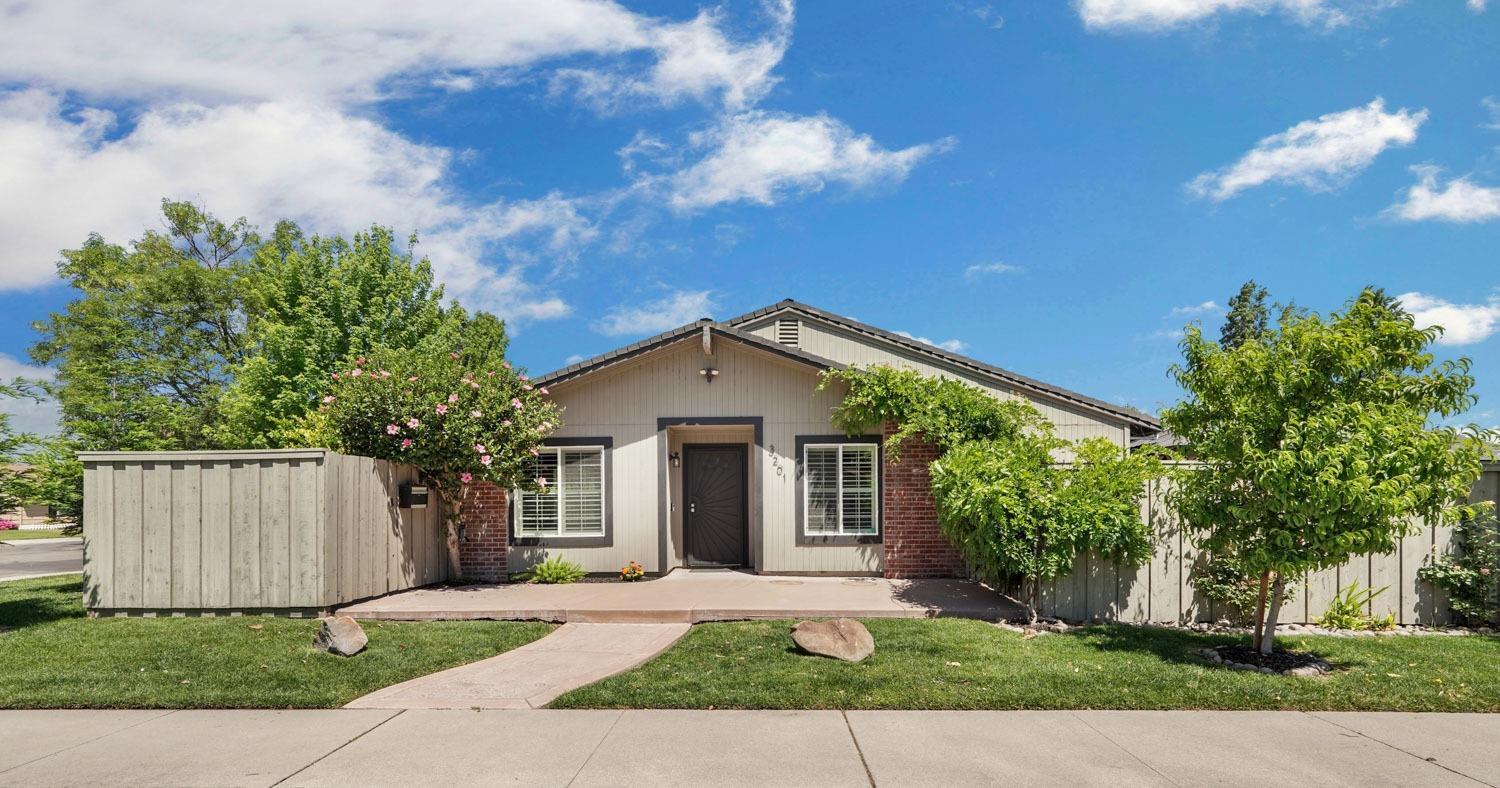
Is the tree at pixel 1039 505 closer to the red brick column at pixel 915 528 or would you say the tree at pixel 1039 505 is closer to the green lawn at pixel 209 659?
the red brick column at pixel 915 528

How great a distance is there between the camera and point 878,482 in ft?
42.4

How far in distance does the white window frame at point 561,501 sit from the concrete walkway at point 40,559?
838 centimetres

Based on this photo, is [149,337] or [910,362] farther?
[149,337]

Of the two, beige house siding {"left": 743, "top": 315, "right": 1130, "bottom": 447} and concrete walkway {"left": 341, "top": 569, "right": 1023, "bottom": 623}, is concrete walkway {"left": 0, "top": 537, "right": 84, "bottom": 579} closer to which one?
concrete walkway {"left": 341, "top": 569, "right": 1023, "bottom": 623}

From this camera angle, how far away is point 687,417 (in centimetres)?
1312

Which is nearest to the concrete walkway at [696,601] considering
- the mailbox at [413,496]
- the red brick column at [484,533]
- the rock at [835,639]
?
the red brick column at [484,533]

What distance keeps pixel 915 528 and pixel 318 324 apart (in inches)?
562

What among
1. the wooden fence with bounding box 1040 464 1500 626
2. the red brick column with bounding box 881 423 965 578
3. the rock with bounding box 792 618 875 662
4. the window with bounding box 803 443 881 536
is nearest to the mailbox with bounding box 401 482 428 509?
the window with bounding box 803 443 881 536

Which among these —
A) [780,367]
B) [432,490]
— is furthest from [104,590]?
[780,367]

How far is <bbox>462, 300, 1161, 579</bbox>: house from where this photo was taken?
1277 centimetres

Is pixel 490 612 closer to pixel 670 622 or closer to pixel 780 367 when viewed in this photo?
pixel 670 622

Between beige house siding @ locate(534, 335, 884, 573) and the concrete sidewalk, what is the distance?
270 inches

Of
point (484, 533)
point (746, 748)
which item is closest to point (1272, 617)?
point (746, 748)

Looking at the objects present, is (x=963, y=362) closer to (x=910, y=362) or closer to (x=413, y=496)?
(x=910, y=362)
